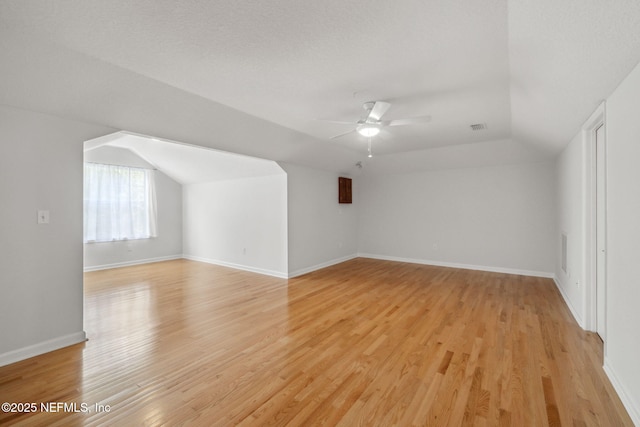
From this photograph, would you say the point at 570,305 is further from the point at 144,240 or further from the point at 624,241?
the point at 144,240

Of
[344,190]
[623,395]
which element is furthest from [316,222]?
[623,395]

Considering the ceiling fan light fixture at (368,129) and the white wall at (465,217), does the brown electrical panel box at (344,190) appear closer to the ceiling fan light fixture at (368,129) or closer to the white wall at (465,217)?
the white wall at (465,217)

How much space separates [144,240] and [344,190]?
5.11 meters

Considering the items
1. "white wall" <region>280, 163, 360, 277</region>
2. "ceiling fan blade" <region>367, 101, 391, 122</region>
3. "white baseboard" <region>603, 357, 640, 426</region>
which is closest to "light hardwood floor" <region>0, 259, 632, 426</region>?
"white baseboard" <region>603, 357, 640, 426</region>

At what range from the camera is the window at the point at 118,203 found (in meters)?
5.92

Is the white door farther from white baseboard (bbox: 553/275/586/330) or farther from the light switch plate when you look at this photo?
the light switch plate

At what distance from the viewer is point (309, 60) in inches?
85.6

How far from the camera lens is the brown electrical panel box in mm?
6816

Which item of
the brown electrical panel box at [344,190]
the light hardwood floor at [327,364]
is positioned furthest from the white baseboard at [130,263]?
the brown electrical panel box at [344,190]

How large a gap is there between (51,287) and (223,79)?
8.52 ft

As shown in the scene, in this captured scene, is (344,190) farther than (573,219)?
Yes

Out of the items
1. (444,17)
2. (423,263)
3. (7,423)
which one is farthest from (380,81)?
(423,263)

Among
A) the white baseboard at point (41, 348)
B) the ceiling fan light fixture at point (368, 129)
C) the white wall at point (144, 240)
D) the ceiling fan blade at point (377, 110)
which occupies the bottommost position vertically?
the white baseboard at point (41, 348)

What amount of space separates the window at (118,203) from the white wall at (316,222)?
3918 millimetres
